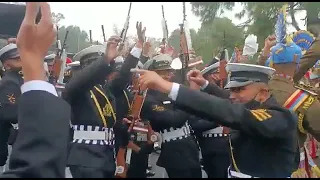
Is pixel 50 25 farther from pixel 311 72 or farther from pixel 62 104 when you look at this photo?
pixel 311 72

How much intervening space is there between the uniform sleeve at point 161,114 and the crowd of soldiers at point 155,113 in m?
0.01

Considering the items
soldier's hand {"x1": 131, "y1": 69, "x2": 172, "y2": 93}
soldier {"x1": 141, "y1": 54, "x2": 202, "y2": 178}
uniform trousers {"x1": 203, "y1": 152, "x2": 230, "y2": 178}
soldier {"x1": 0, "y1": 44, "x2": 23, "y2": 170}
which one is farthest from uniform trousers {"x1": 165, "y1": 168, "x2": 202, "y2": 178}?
soldier's hand {"x1": 131, "y1": 69, "x2": 172, "y2": 93}

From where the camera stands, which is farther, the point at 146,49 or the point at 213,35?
the point at 213,35

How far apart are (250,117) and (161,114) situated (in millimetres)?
2712

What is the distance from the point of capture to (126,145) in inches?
226

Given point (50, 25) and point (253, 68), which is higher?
point (50, 25)

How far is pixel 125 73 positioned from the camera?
221 inches

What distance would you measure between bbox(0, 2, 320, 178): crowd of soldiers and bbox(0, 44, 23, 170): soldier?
12 mm

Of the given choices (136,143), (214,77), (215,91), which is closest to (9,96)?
(136,143)

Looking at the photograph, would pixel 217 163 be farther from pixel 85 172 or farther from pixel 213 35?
pixel 213 35

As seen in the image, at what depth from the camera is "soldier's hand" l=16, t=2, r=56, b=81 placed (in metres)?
1.46

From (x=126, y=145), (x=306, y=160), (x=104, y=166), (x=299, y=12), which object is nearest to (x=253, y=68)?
(x=306, y=160)

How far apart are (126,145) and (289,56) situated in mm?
2522

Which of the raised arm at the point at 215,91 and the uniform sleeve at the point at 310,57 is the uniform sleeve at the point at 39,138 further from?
the uniform sleeve at the point at 310,57
